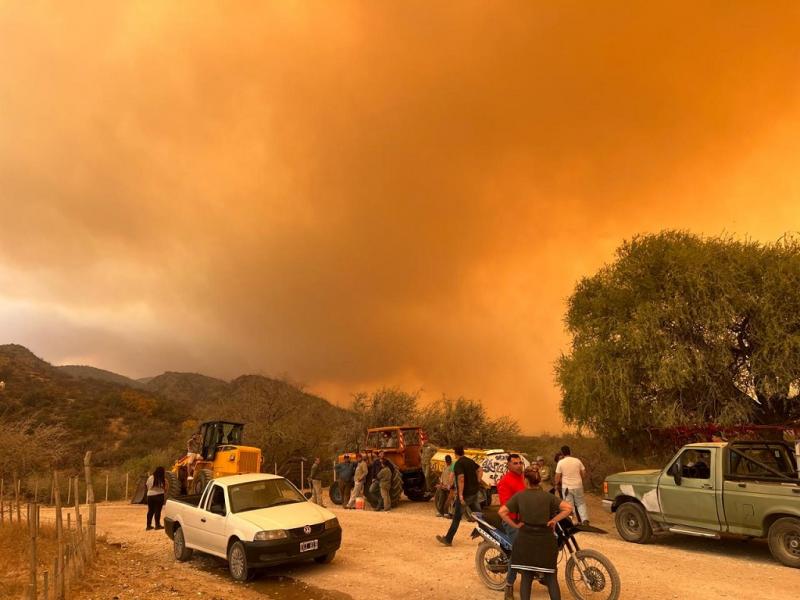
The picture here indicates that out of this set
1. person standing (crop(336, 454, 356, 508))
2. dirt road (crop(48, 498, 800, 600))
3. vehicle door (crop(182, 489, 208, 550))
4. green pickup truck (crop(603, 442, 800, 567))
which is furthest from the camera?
person standing (crop(336, 454, 356, 508))

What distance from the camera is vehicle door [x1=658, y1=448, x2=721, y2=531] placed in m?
10.9

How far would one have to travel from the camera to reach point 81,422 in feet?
173

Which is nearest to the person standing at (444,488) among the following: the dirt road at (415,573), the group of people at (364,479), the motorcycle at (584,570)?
the group of people at (364,479)

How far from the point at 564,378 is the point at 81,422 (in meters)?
48.1

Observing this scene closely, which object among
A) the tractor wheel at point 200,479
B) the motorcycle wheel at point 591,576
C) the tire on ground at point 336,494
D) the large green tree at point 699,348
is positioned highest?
the large green tree at point 699,348

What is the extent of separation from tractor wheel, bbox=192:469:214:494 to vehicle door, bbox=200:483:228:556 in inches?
332

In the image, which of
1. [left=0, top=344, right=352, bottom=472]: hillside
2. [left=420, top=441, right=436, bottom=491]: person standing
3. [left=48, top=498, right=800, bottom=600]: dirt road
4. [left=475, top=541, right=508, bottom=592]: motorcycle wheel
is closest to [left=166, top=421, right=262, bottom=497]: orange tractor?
[left=48, top=498, right=800, bottom=600]: dirt road

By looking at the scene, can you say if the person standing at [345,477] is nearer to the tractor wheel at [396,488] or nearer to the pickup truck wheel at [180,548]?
the tractor wheel at [396,488]

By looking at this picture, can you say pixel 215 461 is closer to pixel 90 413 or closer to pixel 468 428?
pixel 468 428

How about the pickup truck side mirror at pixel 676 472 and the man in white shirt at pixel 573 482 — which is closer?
the pickup truck side mirror at pixel 676 472

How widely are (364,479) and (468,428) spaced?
1325cm

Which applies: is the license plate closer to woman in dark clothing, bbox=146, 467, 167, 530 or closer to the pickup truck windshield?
the pickup truck windshield

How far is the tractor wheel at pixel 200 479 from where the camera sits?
1847cm

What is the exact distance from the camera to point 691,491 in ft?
36.7
